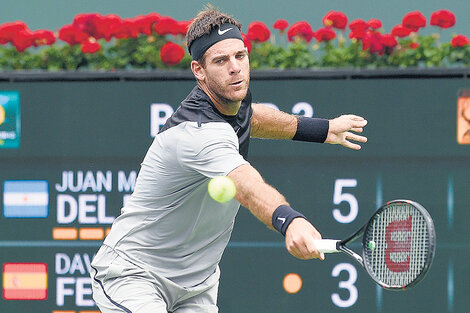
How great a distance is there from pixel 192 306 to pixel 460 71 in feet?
8.73

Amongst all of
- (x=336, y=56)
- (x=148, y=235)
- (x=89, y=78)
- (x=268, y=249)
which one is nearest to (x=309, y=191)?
(x=268, y=249)

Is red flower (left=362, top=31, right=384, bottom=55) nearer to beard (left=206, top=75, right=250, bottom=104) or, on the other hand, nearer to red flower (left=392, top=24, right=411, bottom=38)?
red flower (left=392, top=24, right=411, bottom=38)

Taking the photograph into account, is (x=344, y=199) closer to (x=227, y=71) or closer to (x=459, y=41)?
(x=459, y=41)

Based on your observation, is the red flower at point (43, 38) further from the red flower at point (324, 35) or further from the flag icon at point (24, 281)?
the red flower at point (324, 35)

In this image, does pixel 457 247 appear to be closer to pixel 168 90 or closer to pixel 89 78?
pixel 168 90

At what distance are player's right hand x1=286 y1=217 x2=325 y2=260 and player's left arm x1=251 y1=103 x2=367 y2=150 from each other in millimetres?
1470

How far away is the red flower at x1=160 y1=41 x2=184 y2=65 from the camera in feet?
22.6

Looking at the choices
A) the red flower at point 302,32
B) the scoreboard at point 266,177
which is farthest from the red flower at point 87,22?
the red flower at point 302,32

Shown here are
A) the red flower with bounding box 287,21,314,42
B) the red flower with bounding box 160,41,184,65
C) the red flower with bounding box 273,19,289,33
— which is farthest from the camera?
the red flower with bounding box 273,19,289,33

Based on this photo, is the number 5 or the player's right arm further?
the number 5

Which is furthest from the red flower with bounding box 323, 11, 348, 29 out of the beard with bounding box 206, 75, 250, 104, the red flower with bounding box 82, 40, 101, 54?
the beard with bounding box 206, 75, 250, 104

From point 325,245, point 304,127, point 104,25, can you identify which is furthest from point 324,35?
point 325,245

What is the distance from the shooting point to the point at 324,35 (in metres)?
6.96

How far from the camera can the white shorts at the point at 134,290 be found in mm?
4516
